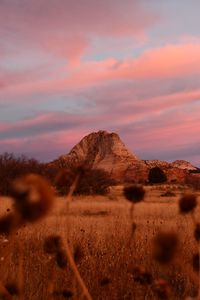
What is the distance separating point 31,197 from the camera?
1.29 meters

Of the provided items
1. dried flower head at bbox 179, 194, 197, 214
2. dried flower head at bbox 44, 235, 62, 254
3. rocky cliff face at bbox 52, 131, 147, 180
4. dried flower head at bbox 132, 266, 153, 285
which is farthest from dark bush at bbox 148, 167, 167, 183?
dried flower head at bbox 179, 194, 197, 214

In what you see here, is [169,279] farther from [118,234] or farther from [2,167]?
[2,167]

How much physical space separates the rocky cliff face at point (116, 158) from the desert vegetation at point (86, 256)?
6787cm

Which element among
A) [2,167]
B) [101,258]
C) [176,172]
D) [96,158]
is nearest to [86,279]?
[101,258]

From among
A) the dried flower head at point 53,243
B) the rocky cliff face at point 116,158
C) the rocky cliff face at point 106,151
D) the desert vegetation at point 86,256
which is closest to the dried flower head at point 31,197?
the desert vegetation at point 86,256

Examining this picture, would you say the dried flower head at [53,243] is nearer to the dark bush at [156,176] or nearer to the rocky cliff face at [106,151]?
the dark bush at [156,176]

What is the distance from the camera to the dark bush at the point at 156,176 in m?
75.3

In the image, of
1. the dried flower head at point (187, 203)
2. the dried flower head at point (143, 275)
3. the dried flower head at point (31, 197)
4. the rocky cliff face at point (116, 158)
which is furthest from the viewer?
the rocky cliff face at point (116, 158)

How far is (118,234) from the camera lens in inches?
390

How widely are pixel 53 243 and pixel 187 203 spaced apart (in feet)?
3.36

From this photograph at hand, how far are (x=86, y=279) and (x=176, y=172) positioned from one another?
255 feet

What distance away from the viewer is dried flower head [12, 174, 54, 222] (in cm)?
126

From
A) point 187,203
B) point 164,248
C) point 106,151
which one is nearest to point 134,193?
point 187,203

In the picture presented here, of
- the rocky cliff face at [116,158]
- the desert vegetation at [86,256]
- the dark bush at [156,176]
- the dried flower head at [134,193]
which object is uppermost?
the rocky cliff face at [116,158]
